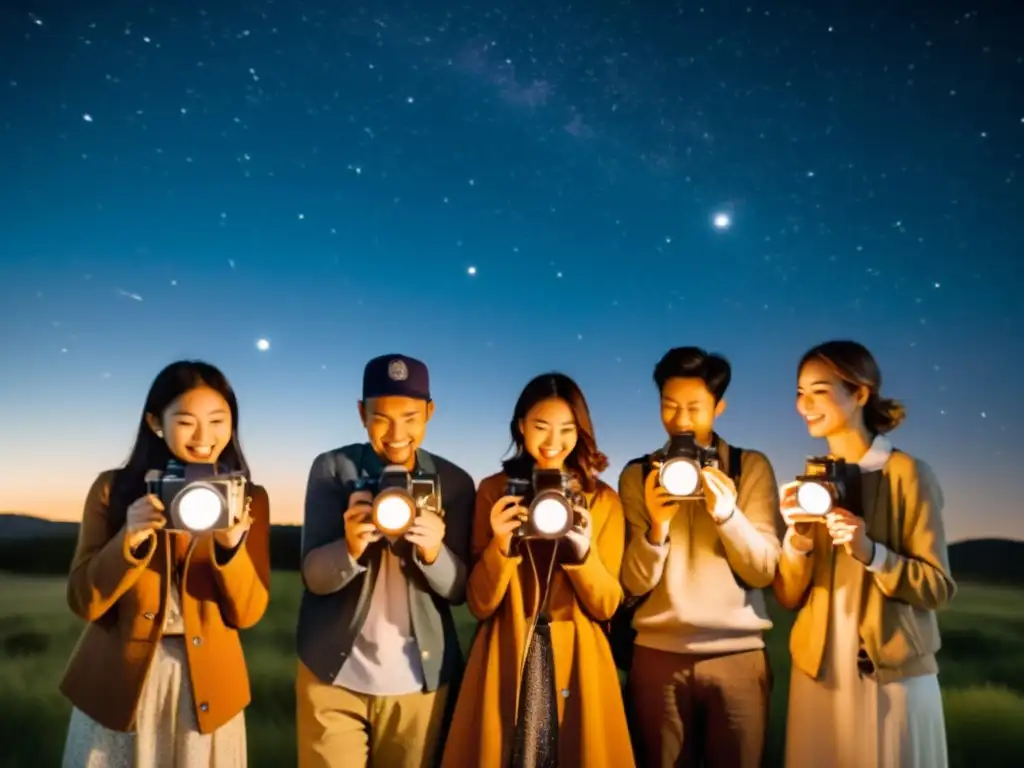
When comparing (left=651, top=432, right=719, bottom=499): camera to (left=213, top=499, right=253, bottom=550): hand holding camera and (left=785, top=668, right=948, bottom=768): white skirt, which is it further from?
(left=213, top=499, right=253, bottom=550): hand holding camera

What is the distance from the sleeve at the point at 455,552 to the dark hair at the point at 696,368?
913 millimetres

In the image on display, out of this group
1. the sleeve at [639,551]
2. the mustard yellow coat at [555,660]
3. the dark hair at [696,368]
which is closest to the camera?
the mustard yellow coat at [555,660]

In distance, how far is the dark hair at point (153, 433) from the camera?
2.74 meters

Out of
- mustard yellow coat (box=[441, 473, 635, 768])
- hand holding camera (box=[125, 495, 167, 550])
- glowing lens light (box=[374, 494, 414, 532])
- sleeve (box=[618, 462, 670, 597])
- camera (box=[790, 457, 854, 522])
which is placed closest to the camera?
hand holding camera (box=[125, 495, 167, 550])

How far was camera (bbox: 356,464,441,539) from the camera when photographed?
8.51 ft

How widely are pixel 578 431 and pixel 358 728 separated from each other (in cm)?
135

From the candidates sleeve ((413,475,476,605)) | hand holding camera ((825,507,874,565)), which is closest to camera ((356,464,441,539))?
sleeve ((413,475,476,605))

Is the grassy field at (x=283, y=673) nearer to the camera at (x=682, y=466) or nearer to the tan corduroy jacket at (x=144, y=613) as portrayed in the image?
the tan corduroy jacket at (x=144, y=613)

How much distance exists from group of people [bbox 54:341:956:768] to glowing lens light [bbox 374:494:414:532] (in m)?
0.07

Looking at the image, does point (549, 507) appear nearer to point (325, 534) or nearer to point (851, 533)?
point (325, 534)

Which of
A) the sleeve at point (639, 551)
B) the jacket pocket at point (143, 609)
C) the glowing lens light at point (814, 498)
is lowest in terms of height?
the jacket pocket at point (143, 609)

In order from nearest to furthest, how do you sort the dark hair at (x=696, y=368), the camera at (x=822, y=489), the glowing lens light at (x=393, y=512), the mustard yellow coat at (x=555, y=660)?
1. the glowing lens light at (x=393, y=512)
2. the mustard yellow coat at (x=555, y=660)
3. the camera at (x=822, y=489)
4. the dark hair at (x=696, y=368)

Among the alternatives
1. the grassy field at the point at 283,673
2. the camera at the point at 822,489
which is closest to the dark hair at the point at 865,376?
the camera at the point at 822,489

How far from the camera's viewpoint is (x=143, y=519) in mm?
2488
